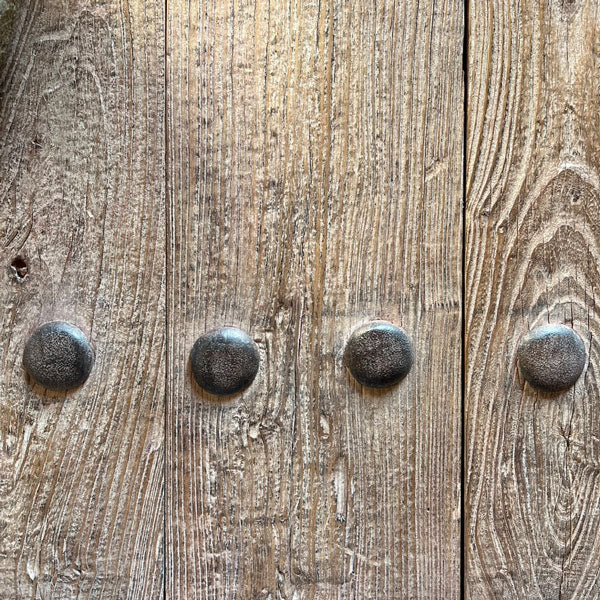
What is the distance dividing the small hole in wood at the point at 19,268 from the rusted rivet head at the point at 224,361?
0.62ft

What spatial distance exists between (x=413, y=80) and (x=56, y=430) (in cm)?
51

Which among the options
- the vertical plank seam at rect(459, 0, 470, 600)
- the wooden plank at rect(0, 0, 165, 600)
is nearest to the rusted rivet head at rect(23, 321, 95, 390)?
the wooden plank at rect(0, 0, 165, 600)

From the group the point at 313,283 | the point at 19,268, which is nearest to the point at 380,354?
the point at 313,283

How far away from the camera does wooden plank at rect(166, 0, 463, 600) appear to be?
2.26 ft

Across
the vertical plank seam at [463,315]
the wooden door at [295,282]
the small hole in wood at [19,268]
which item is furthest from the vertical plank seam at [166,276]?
the vertical plank seam at [463,315]

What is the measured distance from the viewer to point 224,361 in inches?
26.8

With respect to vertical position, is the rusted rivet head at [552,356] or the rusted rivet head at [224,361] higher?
the rusted rivet head at [552,356]

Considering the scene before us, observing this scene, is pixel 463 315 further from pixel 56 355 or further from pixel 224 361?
pixel 56 355

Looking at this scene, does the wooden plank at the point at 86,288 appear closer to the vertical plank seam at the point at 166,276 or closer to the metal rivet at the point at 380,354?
the vertical plank seam at the point at 166,276

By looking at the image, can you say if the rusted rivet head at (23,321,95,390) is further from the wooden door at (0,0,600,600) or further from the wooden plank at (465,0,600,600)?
the wooden plank at (465,0,600,600)

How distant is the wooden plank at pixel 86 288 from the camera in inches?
27.0

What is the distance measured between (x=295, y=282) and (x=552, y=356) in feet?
0.89

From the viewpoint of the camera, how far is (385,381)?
2.28 ft

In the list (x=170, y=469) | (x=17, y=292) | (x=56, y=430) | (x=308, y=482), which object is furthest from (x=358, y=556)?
(x=17, y=292)
